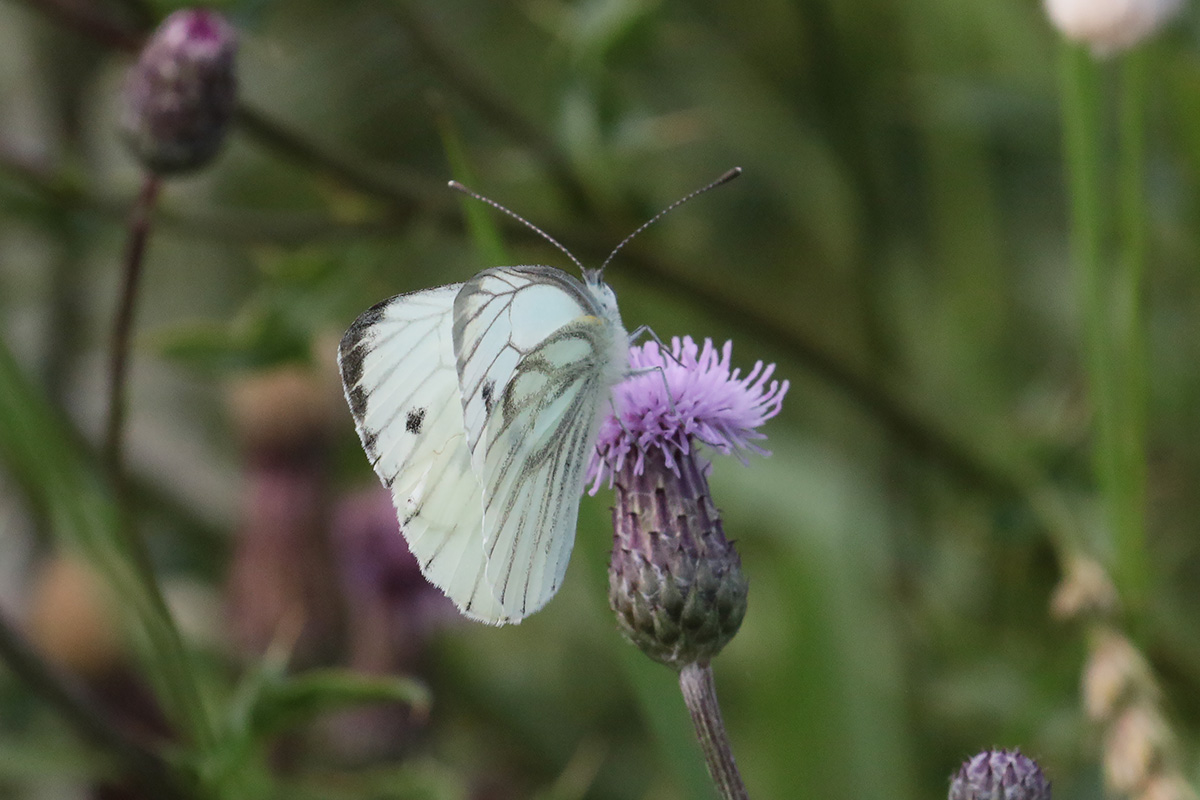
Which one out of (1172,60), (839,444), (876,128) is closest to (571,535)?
(1172,60)

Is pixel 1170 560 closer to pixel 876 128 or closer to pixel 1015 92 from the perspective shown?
pixel 1015 92

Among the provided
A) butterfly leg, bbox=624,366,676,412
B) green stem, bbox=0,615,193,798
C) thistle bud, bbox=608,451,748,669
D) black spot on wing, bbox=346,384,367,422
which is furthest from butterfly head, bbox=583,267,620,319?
green stem, bbox=0,615,193,798

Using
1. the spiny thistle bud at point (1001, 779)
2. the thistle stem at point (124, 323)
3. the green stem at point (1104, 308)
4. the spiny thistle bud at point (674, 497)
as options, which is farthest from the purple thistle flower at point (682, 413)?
the thistle stem at point (124, 323)

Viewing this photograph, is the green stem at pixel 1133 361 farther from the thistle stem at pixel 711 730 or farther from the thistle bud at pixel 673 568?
the thistle stem at pixel 711 730

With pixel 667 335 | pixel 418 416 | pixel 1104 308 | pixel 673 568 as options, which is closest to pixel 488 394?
pixel 418 416

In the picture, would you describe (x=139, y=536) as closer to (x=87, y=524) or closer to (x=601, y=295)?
(x=87, y=524)
